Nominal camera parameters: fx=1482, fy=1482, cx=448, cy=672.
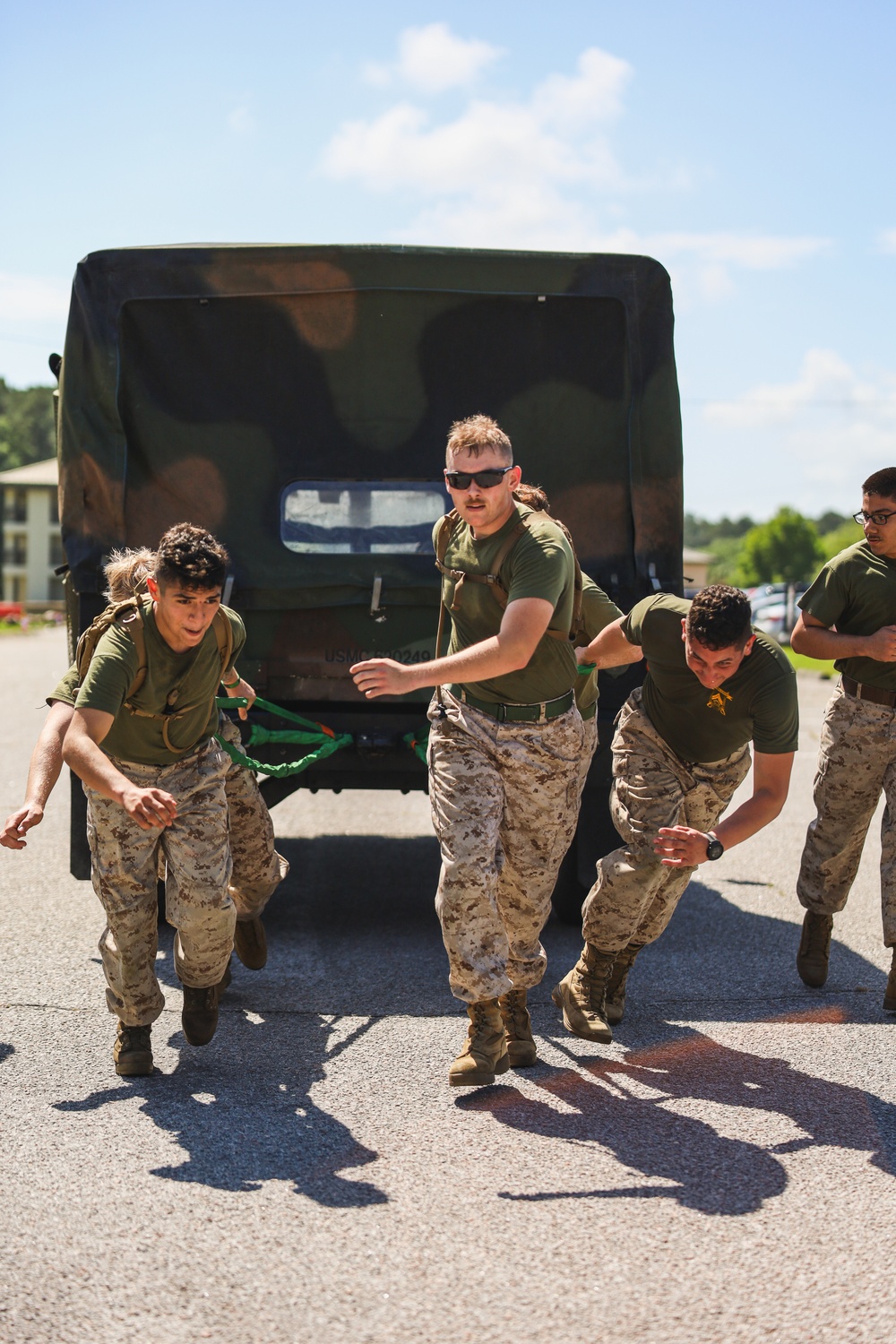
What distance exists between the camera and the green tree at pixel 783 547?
412 ft

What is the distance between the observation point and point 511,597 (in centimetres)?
458

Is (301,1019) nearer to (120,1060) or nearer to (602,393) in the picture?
(120,1060)

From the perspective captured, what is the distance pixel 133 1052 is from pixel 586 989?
62.1 inches

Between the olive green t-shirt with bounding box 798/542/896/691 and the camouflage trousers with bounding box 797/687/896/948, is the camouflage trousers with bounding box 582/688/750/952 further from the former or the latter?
the olive green t-shirt with bounding box 798/542/896/691

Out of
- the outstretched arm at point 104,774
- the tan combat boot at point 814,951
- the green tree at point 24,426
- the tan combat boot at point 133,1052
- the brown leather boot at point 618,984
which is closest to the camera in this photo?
the outstretched arm at point 104,774

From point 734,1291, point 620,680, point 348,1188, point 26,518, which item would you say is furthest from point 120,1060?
point 26,518

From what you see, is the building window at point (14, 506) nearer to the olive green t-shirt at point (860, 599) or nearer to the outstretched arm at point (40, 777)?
the olive green t-shirt at point (860, 599)

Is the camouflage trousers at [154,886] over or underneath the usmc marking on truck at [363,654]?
underneath

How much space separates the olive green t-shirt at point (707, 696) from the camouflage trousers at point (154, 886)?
5.18 feet

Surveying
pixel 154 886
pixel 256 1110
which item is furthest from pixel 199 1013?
pixel 256 1110

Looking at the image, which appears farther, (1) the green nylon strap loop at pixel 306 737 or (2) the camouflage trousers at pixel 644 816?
(1) the green nylon strap loop at pixel 306 737

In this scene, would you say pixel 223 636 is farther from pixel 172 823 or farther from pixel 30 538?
pixel 30 538

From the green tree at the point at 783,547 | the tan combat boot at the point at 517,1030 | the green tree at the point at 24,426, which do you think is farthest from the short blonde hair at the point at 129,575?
the green tree at the point at 24,426

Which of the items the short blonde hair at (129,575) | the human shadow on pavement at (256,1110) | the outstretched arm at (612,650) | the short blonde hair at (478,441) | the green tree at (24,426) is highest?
the green tree at (24,426)
